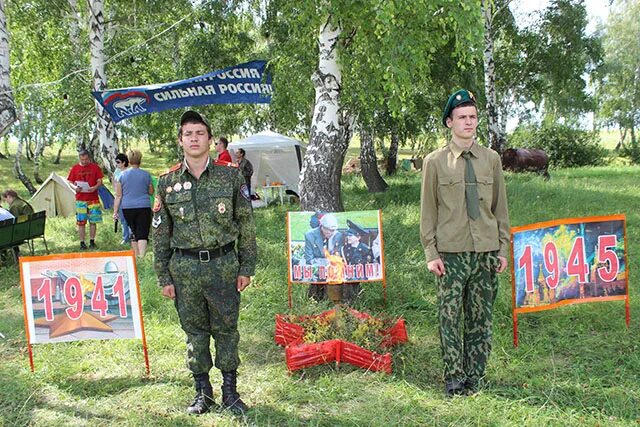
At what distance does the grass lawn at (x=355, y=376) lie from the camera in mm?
3584

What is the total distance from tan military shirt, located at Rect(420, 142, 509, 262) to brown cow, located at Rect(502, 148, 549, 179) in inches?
630

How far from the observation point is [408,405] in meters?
3.66

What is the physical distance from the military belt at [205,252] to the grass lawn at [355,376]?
3.35 ft

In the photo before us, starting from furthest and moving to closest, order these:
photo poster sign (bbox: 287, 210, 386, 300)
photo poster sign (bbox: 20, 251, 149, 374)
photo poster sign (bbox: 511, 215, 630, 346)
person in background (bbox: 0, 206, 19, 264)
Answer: person in background (bbox: 0, 206, 19, 264), photo poster sign (bbox: 287, 210, 386, 300), photo poster sign (bbox: 511, 215, 630, 346), photo poster sign (bbox: 20, 251, 149, 374)

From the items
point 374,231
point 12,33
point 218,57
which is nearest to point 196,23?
point 218,57

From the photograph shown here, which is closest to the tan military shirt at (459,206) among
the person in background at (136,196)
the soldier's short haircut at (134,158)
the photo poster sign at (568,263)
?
the photo poster sign at (568,263)

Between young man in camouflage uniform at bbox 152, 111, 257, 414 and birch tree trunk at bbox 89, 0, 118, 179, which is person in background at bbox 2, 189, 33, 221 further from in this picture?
young man in camouflage uniform at bbox 152, 111, 257, 414

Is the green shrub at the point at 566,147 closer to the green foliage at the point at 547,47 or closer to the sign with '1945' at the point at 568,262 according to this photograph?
the green foliage at the point at 547,47

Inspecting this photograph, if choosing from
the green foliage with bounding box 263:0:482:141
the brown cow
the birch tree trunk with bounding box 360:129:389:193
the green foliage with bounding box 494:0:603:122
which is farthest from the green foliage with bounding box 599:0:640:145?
the green foliage with bounding box 263:0:482:141

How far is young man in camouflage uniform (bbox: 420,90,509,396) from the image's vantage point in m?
3.66

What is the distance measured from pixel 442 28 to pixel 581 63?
16.7 meters

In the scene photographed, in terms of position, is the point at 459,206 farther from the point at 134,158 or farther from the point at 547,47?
the point at 547,47

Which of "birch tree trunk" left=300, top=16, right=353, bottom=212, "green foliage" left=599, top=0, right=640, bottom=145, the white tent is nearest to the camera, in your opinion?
"birch tree trunk" left=300, top=16, right=353, bottom=212

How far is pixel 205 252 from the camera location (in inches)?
137
